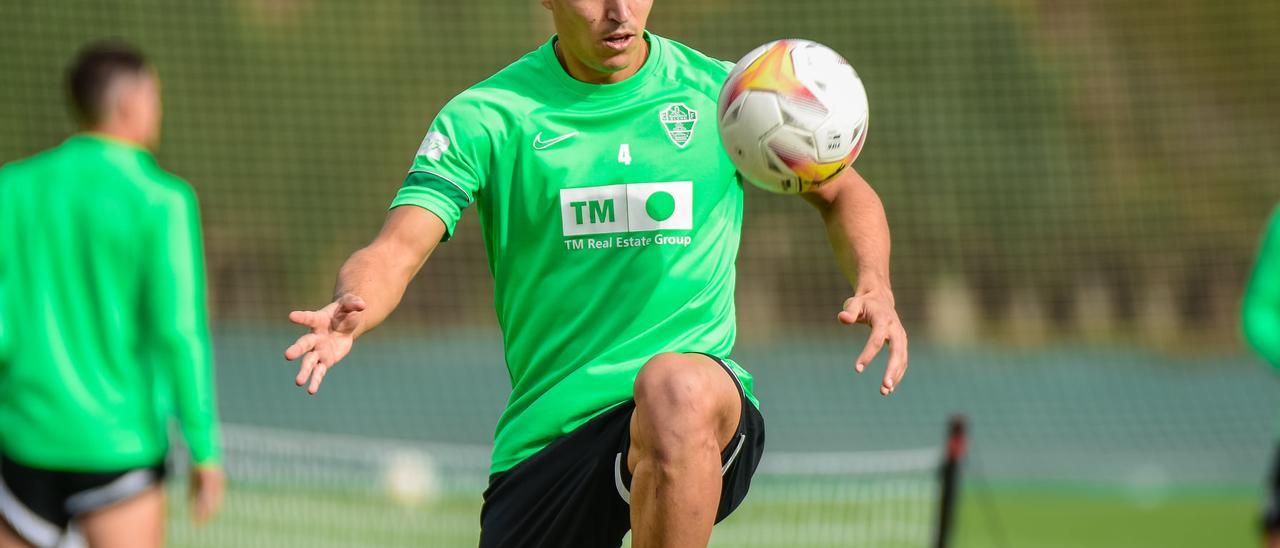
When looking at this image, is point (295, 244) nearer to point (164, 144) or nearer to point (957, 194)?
point (164, 144)

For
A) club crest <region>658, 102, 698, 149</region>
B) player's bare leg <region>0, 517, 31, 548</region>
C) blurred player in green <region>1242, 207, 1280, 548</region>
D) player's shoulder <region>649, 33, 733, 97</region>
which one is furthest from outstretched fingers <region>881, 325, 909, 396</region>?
player's bare leg <region>0, 517, 31, 548</region>

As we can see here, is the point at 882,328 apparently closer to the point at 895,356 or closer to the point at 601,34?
the point at 895,356

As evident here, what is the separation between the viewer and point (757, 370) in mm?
19562

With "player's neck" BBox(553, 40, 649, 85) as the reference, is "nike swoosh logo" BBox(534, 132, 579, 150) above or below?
below

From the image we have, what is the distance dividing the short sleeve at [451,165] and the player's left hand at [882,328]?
3.61ft

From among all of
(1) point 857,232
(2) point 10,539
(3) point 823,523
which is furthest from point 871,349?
(3) point 823,523

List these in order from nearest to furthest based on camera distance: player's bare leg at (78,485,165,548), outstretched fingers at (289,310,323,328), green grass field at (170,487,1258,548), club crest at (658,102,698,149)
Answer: outstretched fingers at (289,310,323,328) < club crest at (658,102,698,149) < player's bare leg at (78,485,165,548) < green grass field at (170,487,1258,548)

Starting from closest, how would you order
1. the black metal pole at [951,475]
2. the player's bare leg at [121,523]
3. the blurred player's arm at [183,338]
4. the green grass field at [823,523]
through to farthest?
the blurred player's arm at [183,338], the player's bare leg at [121,523], the black metal pole at [951,475], the green grass field at [823,523]

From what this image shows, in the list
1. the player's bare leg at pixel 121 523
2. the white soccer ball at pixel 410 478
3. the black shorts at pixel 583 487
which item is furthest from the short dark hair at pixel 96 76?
the white soccer ball at pixel 410 478

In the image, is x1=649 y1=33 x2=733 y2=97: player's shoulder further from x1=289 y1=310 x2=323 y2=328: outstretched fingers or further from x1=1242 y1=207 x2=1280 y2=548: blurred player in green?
x1=1242 y1=207 x2=1280 y2=548: blurred player in green

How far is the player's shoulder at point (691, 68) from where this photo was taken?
15.7ft

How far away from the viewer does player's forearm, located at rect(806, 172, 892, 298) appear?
4.39 meters

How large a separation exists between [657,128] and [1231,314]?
1476cm

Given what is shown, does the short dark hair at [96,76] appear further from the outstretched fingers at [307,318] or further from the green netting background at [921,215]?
the green netting background at [921,215]
